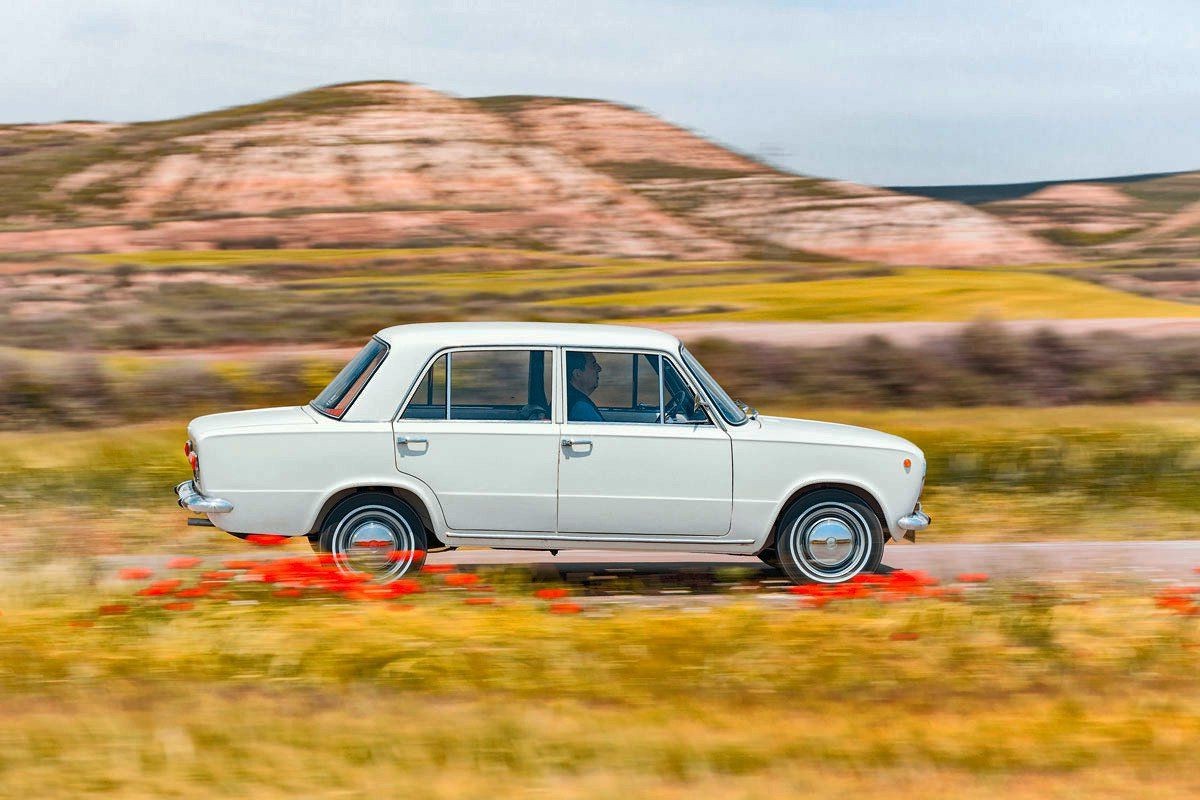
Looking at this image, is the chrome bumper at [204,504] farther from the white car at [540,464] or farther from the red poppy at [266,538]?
the red poppy at [266,538]

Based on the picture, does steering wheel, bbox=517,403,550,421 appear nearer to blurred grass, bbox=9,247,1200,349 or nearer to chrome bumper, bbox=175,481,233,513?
chrome bumper, bbox=175,481,233,513

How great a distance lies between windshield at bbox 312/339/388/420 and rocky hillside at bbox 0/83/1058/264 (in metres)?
30.5

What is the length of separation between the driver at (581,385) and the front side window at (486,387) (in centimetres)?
12

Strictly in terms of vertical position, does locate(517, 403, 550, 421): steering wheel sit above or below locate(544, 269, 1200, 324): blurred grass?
below

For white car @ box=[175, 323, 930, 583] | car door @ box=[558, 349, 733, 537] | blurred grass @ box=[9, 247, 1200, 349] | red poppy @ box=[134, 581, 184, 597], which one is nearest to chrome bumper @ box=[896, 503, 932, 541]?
white car @ box=[175, 323, 930, 583]

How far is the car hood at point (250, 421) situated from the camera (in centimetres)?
717

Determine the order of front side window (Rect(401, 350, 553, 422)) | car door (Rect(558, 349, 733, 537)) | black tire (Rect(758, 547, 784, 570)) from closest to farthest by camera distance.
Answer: car door (Rect(558, 349, 733, 537)) → front side window (Rect(401, 350, 553, 422)) → black tire (Rect(758, 547, 784, 570))

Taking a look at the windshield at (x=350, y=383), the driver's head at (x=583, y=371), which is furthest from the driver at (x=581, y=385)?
the windshield at (x=350, y=383)

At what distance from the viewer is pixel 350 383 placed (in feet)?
24.3

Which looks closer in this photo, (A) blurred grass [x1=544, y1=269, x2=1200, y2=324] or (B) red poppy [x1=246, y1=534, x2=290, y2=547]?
(B) red poppy [x1=246, y1=534, x2=290, y2=547]

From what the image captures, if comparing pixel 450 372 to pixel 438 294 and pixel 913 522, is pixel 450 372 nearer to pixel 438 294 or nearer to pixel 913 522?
pixel 913 522

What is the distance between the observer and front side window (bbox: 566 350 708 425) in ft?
24.2

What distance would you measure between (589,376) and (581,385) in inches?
2.9

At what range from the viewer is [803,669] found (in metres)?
5.30
